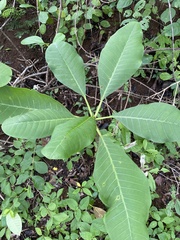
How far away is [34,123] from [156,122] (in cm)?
42

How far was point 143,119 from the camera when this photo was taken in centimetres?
108

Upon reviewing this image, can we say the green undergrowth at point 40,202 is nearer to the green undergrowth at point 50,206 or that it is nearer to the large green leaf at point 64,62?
the green undergrowth at point 50,206

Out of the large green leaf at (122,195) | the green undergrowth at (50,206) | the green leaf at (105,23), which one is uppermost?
the green leaf at (105,23)

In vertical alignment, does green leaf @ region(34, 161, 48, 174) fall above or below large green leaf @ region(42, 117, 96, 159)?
below

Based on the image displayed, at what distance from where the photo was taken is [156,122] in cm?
106

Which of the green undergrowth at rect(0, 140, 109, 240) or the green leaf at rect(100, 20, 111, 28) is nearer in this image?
the green undergrowth at rect(0, 140, 109, 240)

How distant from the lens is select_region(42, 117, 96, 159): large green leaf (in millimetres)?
842

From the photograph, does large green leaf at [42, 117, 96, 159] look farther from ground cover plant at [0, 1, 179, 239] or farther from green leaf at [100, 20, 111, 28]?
green leaf at [100, 20, 111, 28]

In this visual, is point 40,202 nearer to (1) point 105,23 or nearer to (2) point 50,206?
(2) point 50,206

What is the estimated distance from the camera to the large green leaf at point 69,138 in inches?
33.2

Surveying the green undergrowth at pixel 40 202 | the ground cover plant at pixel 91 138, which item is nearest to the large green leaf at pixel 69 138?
the ground cover plant at pixel 91 138

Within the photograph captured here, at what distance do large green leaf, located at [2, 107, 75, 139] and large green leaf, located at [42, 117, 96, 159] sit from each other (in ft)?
0.27

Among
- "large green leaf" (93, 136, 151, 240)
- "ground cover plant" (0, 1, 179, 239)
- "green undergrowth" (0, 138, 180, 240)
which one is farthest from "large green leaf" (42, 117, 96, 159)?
"green undergrowth" (0, 138, 180, 240)

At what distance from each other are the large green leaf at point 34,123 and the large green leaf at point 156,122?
244 millimetres
